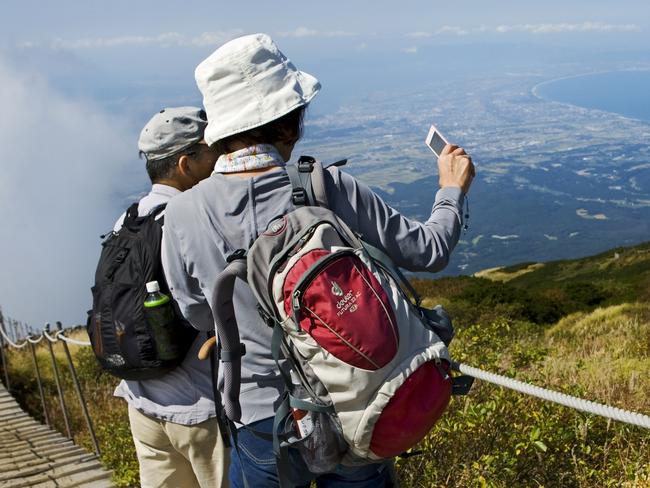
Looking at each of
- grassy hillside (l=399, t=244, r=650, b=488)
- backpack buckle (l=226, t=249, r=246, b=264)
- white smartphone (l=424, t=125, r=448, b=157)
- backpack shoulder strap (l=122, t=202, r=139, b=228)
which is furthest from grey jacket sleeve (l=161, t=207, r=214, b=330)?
grassy hillside (l=399, t=244, r=650, b=488)

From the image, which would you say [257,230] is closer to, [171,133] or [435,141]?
[435,141]

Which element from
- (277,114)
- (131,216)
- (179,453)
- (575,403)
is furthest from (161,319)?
(575,403)

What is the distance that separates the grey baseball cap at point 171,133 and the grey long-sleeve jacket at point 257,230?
767 millimetres

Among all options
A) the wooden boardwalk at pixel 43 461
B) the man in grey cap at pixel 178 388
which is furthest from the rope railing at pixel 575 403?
the wooden boardwalk at pixel 43 461

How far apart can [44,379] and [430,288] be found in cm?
1064

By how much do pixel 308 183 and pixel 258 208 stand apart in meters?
0.15

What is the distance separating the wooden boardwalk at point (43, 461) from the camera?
478 centimetres

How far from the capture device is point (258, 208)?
1.76 meters

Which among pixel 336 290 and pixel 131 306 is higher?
pixel 336 290

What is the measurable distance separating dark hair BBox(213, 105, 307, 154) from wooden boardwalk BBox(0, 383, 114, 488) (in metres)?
3.46

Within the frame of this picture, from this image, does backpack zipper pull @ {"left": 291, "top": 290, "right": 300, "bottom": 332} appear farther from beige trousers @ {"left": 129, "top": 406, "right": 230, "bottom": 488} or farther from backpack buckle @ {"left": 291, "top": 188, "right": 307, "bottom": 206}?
beige trousers @ {"left": 129, "top": 406, "right": 230, "bottom": 488}

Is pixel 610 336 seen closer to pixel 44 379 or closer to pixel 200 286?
pixel 200 286

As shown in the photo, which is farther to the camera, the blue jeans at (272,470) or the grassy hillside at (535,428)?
the grassy hillside at (535,428)

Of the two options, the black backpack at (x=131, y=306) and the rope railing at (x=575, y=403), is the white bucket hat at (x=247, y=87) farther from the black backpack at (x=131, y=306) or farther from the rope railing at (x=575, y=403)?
the rope railing at (x=575, y=403)
